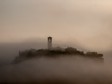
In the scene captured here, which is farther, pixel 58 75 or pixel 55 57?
pixel 55 57

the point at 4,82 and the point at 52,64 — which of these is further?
the point at 52,64

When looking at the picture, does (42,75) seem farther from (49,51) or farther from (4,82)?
(4,82)

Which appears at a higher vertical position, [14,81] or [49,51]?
[49,51]

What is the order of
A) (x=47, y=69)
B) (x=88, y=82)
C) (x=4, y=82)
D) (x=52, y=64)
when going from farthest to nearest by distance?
(x=52, y=64) < (x=47, y=69) < (x=88, y=82) < (x=4, y=82)

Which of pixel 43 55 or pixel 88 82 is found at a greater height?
pixel 43 55

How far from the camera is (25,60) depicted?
155m

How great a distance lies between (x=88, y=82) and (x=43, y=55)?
1047 inches

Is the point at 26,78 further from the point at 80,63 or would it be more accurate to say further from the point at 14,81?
the point at 80,63

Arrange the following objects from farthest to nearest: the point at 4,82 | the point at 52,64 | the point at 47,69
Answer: the point at 52,64
the point at 47,69
the point at 4,82

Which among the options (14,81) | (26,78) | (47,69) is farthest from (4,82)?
(47,69)

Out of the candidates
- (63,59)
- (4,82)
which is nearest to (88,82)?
(63,59)

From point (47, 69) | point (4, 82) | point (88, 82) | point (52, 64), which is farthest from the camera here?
point (52, 64)

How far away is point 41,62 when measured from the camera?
498 ft

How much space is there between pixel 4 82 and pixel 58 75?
25.6 meters
